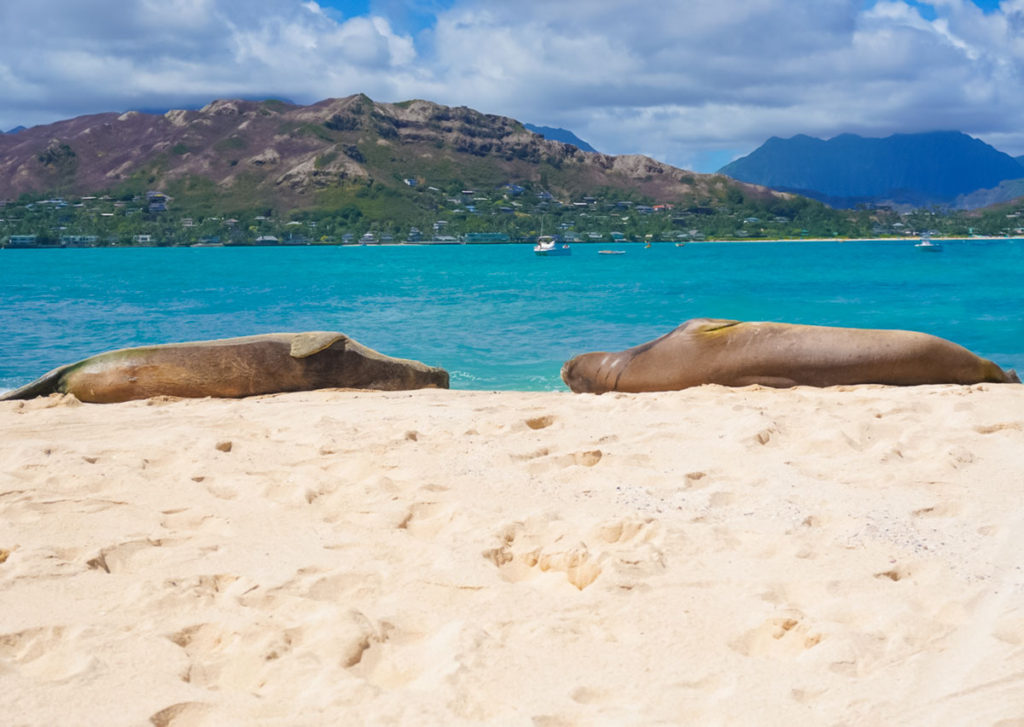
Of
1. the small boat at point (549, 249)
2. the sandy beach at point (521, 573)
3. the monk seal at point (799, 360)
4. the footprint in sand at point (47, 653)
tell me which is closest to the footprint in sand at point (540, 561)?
the sandy beach at point (521, 573)

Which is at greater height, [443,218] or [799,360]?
[443,218]

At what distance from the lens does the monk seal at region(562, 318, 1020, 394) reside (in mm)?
8648

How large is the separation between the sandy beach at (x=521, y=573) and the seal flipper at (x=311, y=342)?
305 cm

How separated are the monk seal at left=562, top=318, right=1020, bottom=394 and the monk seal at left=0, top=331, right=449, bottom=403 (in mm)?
3373

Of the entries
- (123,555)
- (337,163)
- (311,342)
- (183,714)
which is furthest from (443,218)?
(183,714)

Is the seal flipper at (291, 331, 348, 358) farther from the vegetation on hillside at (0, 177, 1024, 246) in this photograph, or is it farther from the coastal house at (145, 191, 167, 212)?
the coastal house at (145, 191, 167, 212)

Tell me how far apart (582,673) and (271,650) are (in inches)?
42.6

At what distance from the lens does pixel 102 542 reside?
3.73 m

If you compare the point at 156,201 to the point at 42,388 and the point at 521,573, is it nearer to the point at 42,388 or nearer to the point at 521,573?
the point at 42,388

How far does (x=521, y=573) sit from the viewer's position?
3.60 metres

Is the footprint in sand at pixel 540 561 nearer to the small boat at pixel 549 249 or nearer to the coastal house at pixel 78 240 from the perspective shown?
the small boat at pixel 549 249

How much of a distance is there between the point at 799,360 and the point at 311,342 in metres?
5.46

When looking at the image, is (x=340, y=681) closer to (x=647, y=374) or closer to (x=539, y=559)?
(x=539, y=559)

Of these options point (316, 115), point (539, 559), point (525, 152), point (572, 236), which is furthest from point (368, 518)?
point (316, 115)
